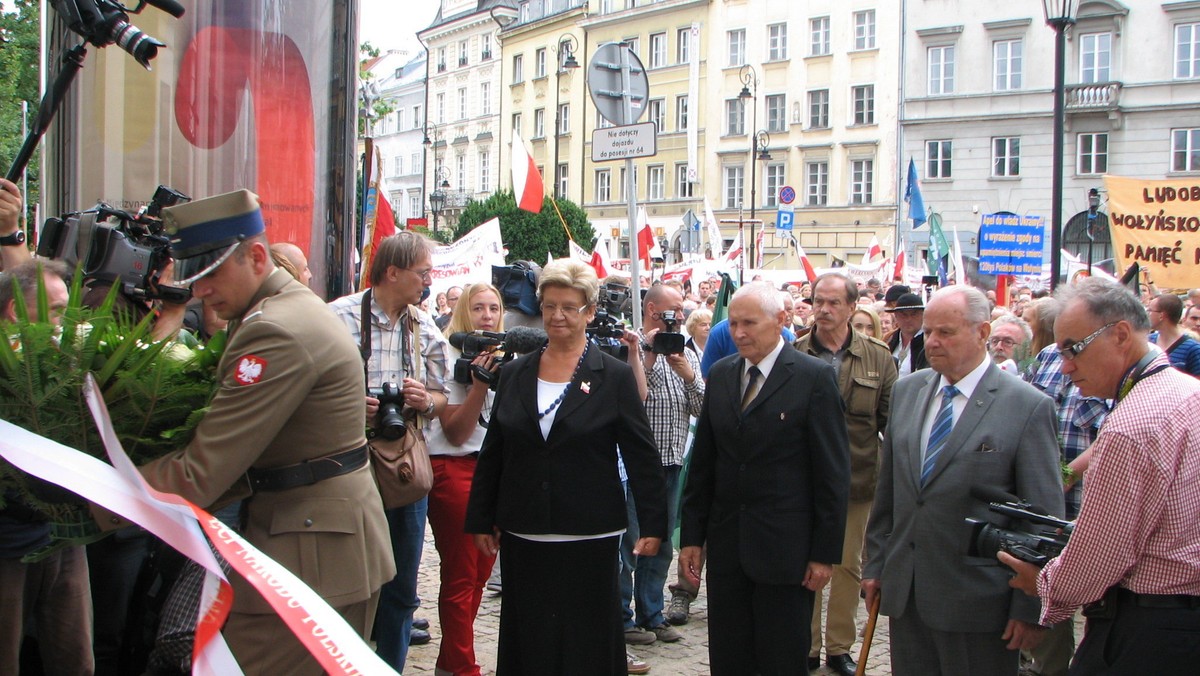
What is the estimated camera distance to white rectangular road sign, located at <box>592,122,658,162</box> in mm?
7453

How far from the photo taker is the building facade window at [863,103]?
50.6m

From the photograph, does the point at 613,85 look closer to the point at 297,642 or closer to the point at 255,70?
the point at 255,70

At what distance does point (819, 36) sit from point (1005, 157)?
11.2 m

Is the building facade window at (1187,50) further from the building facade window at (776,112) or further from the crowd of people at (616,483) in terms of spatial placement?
the crowd of people at (616,483)

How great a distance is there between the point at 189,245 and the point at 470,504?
211 centimetres

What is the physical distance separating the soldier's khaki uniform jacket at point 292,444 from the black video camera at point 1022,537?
2.09 metres

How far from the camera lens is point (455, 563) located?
5.59 metres

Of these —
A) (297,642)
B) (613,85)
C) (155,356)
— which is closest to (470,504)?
(297,642)

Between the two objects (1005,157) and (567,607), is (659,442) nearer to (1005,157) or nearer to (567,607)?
(567,607)

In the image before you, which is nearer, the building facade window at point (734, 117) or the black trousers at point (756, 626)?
the black trousers at point (756, 626)

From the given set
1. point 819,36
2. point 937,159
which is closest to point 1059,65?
point 937,159

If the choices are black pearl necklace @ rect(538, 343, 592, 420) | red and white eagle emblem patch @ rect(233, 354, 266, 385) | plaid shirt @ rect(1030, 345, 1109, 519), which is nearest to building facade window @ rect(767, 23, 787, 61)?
plaid shirt @ rect(1030, 345, 1109, 519)

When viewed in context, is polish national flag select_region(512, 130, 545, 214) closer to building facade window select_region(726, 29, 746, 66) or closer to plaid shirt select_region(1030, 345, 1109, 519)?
plaid shirt select_region(1030, 345, 1109, 519)

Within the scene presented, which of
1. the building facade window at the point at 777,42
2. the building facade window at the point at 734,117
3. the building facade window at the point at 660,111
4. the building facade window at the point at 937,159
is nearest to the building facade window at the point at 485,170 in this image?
the building facade window at the point at 660,111
